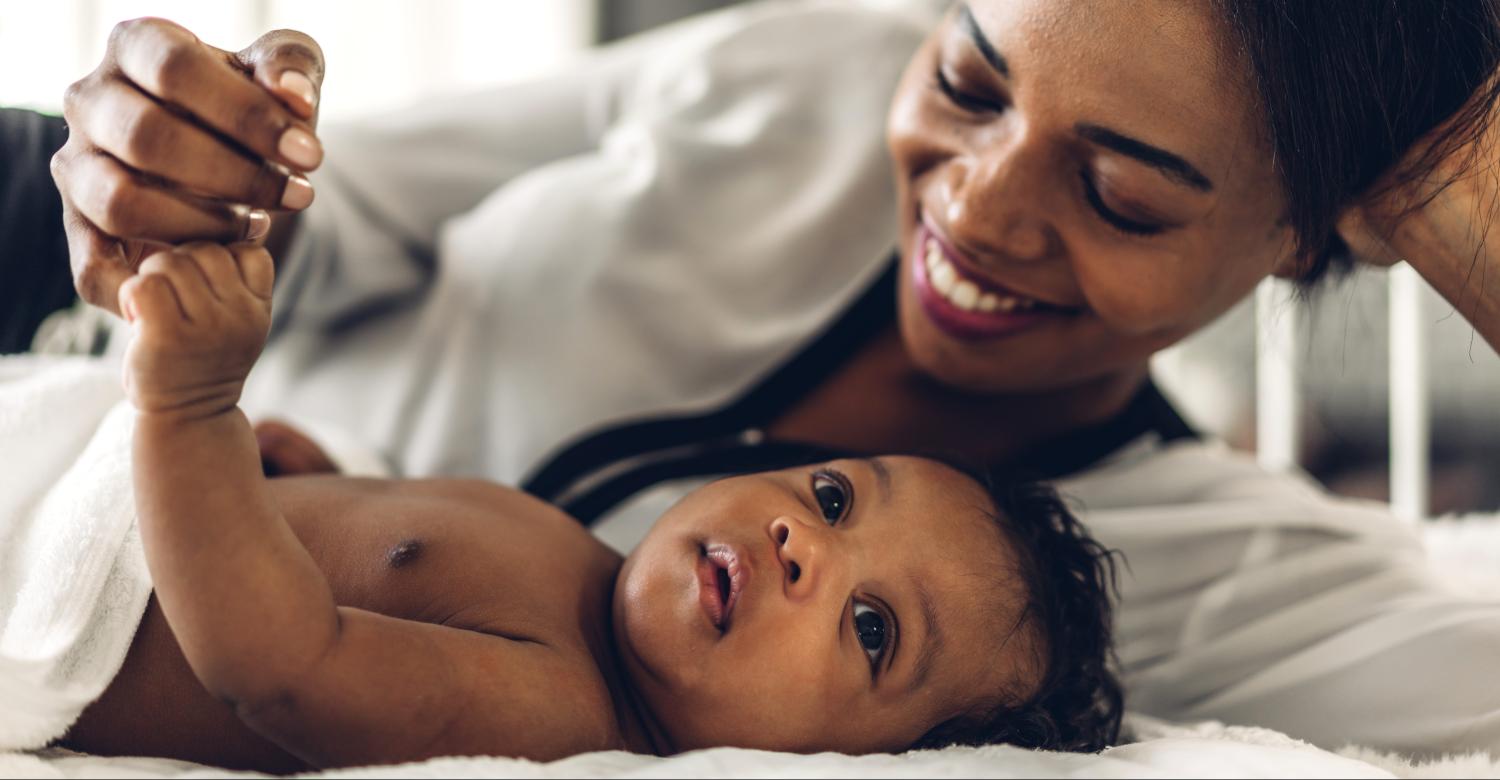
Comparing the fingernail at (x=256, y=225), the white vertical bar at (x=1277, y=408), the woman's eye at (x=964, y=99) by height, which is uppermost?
the woman's eye at (x=964, y=99)

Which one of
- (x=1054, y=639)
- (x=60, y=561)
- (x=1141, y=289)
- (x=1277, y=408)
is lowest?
(x=1277, y=408)

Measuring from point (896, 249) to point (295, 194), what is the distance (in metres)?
0.80

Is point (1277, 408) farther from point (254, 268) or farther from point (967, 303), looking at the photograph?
point (254, 268)

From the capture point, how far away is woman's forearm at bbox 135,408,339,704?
1.87ft

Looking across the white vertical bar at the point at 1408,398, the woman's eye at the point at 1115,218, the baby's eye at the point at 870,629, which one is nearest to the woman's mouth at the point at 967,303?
the woman's eye at the point at 1115,218

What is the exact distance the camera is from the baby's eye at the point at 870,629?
2.64 ft

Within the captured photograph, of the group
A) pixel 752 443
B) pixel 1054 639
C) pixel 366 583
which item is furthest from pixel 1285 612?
pixel 366 583

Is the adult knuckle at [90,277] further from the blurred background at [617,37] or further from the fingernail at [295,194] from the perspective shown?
the blurred background at [617,37]

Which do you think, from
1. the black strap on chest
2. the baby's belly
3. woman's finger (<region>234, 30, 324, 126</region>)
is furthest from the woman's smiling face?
woman's finger (<region>234, 30, 324, 126</region>)

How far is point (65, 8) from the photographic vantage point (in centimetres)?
196

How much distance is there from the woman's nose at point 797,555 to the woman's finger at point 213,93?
401 mm

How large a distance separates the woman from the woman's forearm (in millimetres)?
108

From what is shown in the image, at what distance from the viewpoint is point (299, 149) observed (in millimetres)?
562

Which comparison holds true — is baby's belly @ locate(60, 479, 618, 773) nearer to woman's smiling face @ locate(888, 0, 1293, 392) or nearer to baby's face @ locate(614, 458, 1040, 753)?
baby's face @ locate(614, 458, 1040, 753)
